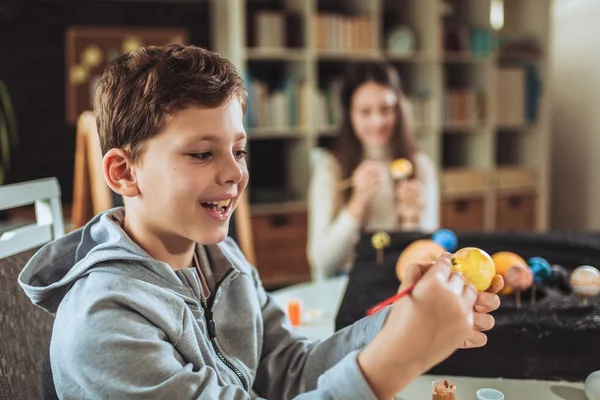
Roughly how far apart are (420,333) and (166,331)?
32 cm

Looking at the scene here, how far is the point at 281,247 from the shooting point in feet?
12.4

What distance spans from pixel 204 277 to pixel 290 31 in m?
3.03

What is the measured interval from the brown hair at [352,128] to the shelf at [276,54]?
1261 millimetres

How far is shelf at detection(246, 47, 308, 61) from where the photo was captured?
368 centimetres

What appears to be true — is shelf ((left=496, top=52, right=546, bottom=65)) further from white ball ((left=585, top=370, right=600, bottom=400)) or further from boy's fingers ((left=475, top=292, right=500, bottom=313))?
boy's fingers ((left=475, top=292, right=500, bottom=313))

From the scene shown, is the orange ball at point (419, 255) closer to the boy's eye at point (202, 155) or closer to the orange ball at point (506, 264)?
the orange ball at point (506, 264)

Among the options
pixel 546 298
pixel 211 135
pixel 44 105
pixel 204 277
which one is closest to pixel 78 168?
pixel 204 277

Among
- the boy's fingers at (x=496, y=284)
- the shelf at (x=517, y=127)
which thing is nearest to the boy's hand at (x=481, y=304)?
the boy's fingers at (x=496, y=284)

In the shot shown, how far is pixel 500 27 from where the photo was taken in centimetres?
477

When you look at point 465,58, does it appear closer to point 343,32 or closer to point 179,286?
point 343,32

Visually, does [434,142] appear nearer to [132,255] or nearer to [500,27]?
[500,27]

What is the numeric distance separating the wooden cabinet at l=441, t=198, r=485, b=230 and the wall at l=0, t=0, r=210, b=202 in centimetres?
239

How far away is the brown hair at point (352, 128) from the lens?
8.13ft

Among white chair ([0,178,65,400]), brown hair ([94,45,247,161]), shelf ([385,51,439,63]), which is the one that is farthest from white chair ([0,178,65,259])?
shelf ([385,51,439,63])
